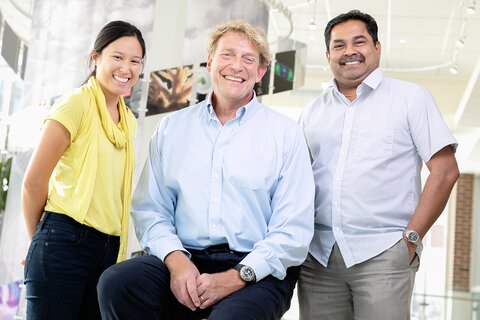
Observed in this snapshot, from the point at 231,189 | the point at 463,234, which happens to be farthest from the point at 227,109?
the point at 463,234

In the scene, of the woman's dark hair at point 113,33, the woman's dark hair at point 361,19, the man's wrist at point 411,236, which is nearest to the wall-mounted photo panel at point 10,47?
the woman's dark hair at point 113,33

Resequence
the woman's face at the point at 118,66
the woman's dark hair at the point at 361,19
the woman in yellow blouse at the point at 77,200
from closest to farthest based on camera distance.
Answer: the woman in yellow blouse at the point at 77,200 → the woman's face at the point at 118,66 → the woman's dark hair at the point at 361,19

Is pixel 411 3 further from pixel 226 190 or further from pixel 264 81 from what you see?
pixel 226 190

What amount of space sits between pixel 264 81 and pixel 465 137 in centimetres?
824

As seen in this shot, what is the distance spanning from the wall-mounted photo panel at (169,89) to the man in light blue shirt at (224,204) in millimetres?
1911

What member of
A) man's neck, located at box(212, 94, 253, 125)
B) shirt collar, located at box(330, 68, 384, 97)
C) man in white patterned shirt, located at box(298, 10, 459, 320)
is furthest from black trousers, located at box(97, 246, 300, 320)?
shirt collar, located at box(330, 68, 384, 97)

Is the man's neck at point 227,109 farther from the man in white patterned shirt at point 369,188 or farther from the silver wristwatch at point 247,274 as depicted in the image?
the silver wristwatch at point 247,274

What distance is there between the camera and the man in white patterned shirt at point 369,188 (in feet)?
9.21

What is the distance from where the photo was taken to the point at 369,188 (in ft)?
9.43

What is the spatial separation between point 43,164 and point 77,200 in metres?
0.18

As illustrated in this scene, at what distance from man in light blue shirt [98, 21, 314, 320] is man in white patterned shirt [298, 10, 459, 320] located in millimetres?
260

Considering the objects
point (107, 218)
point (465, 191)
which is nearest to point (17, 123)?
point (107, 218)

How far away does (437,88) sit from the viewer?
12359mm

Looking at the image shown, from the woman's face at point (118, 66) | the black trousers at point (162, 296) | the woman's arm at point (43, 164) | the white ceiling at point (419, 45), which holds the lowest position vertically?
the black trousers at point (162, 296)
